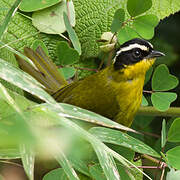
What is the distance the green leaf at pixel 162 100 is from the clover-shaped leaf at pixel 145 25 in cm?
24

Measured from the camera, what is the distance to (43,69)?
70.3 inches

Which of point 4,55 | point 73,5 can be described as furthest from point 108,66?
point 4,55

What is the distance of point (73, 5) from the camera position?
178 centimetres

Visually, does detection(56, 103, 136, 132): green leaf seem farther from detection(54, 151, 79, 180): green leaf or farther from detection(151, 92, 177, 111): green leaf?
detection(151, 92, 177, 111): green leaf

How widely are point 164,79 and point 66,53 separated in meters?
0.39

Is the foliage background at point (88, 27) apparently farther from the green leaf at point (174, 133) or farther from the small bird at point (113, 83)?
the green leaf at point (174, 133)

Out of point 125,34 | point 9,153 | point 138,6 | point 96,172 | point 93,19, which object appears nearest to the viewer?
point 9,153

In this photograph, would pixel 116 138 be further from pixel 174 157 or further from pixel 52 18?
pixel 52 18

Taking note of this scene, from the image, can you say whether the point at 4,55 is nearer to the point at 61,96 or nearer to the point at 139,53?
the point at 61,96

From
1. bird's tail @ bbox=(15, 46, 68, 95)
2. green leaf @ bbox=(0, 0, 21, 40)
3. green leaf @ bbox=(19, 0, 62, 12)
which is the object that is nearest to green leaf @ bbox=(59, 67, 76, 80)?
bird's tail @ bbox=(15, 46, 68, 95)

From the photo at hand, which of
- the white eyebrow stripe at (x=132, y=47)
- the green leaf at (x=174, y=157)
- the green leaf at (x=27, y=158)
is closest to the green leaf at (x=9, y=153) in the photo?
the green leaf at (x=27, y=158)

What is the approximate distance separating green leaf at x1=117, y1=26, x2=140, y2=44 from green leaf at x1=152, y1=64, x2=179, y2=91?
0.59ft

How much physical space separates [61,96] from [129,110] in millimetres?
298

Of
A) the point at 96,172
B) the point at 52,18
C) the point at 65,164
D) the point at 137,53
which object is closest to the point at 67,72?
the point at 52,18
